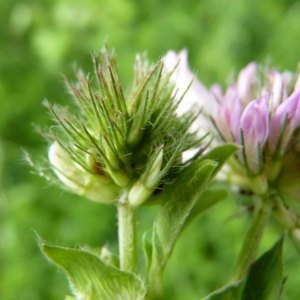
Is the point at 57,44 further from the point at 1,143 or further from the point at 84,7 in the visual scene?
the point at 1,143

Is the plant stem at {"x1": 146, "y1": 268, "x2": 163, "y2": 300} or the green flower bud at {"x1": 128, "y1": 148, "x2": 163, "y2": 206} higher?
the green flower bud at {"x1": 128, "y1": 148, "x2": 163, "y2": 206}

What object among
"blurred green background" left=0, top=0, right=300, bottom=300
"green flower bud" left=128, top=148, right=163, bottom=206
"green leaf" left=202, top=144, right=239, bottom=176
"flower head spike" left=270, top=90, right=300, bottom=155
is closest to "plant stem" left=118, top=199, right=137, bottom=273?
"green flower bud" left=128, top=148, right=163, bottom=206

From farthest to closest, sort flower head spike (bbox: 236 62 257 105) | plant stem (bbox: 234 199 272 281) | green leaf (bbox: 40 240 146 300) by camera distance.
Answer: flower head spike (bbox: 236 62 257 105)
plant stem (bbox: 234 199 272 281)
green leaf (bbox: 40 240 146 300)

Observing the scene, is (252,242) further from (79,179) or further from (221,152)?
(79,179)

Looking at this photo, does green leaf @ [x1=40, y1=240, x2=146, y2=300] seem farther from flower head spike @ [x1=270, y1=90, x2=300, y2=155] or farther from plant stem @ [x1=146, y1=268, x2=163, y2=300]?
flower head spike @ [x1=270, y1=90, x2=300, y2=155]

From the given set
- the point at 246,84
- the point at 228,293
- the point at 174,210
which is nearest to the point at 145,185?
the point at 174,210

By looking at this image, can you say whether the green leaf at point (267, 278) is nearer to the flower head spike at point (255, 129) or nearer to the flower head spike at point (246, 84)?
the flower head spike at point (255, 129)

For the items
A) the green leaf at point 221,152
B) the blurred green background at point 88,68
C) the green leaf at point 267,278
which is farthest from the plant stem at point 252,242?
Result: the blurred green background at point 88,68
